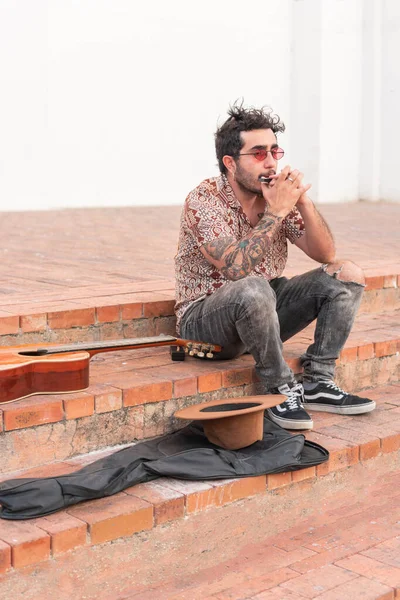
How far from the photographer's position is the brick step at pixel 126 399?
2.61 meters

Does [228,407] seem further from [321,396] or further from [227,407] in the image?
[321,396]

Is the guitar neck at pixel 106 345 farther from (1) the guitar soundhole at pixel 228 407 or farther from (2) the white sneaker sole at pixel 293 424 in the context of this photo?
(2) the white sneaker sole at pixel 293 424

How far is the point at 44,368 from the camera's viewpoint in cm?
273

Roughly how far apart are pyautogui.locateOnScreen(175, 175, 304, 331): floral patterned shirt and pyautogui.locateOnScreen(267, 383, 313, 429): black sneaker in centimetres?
47

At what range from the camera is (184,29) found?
8.59 metres

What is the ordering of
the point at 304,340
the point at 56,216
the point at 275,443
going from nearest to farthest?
the point at 275,443
the point at 304,340
the point at 56,216

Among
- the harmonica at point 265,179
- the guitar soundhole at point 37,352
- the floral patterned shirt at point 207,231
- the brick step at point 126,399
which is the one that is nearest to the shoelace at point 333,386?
the brick step at point 126,399

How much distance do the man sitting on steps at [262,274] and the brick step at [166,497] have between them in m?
0.12

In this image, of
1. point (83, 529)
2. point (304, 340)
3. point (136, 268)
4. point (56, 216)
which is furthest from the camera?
point (56, 216)

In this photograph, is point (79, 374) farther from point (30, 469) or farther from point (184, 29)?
point (184, 29)

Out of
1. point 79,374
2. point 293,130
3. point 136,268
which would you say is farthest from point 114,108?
point 79,374

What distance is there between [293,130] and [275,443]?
7409 millimetres

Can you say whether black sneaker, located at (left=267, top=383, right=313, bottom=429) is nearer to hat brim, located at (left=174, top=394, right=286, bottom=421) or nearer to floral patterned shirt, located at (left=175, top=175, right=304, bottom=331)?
hat brim, located at (left=174, top=394, right=286, bottom=421)

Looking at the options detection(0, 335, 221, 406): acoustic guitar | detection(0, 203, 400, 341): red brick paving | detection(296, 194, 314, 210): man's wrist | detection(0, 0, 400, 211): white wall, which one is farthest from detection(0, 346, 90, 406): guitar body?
detection(0, 0, 400, 211): white wall
